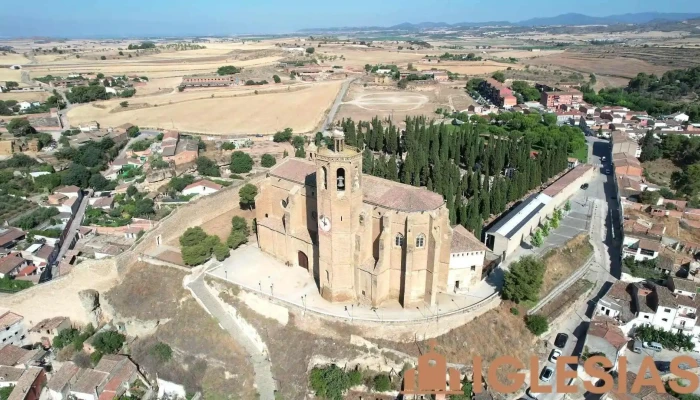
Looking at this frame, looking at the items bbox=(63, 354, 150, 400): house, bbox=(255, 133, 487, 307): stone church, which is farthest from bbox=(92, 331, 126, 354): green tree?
bbox=(255, 133, 487, 307): stone church

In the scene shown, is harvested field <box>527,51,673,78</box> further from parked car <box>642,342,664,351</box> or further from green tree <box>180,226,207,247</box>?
green tree <box>180,226,207,247</box>

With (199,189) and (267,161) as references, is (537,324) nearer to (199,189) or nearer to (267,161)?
(199,189)

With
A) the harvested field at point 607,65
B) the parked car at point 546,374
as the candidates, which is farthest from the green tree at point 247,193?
the harvested field at point 607,65

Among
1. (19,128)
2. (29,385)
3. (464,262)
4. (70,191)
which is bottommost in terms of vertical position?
(29,385)

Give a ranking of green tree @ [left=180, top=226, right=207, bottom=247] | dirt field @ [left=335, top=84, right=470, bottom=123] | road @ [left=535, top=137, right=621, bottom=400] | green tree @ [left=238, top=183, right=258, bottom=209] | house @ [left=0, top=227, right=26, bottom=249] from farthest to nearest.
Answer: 1. dirt field @ [left=335, top=84, right=470, bottom=123]
2. green tree @ [left=238, top=183, right=258, bottom=209]
3. house @ [left=0, top=227, right=26, bottom=249]
4. green tree @ [left=180, top=226, right=207, bottom=247]
5. road @ [left=535, top=137, right=621, bottom=400]

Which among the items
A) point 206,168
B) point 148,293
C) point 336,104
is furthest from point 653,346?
point 336,104
